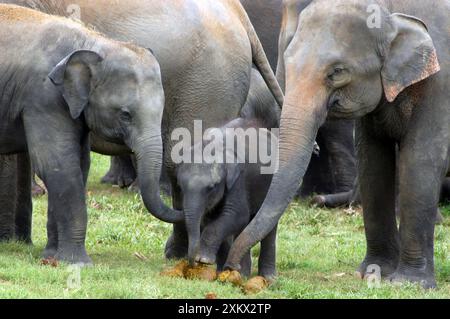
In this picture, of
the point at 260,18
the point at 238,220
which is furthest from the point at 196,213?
the point at 260,18

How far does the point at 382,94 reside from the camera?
9102 millimetres

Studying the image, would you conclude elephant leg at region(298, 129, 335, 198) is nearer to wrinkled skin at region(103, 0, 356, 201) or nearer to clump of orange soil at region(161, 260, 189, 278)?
wrinkled skin at region(103, 0, 356, 201)

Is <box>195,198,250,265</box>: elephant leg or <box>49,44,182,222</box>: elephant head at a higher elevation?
<box>49,44,182,222</box>: elephant head

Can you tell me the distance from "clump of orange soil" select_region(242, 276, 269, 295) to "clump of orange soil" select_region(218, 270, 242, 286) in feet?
0.19

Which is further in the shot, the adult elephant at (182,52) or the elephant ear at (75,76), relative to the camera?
the adult elephant at (182,52)

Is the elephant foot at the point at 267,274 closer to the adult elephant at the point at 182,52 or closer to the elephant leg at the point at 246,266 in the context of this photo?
the elephant leg at the point at 246,266

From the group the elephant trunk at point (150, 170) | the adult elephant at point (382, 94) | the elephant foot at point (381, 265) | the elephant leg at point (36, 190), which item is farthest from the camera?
the elephant leg at point (36, 190)

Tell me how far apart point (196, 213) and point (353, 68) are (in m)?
1.31

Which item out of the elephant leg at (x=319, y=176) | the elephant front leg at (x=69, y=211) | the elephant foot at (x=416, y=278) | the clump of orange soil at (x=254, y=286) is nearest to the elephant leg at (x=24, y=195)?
the elephant front leg at (x=69, y=211)

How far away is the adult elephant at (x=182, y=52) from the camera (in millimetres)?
9953

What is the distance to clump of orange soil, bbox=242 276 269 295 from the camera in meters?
8.70

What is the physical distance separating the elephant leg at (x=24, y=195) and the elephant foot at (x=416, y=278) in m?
2.83

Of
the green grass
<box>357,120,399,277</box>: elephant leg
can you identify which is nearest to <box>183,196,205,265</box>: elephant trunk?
the green grass

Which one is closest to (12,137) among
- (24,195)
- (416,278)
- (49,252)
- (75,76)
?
(75,76)
